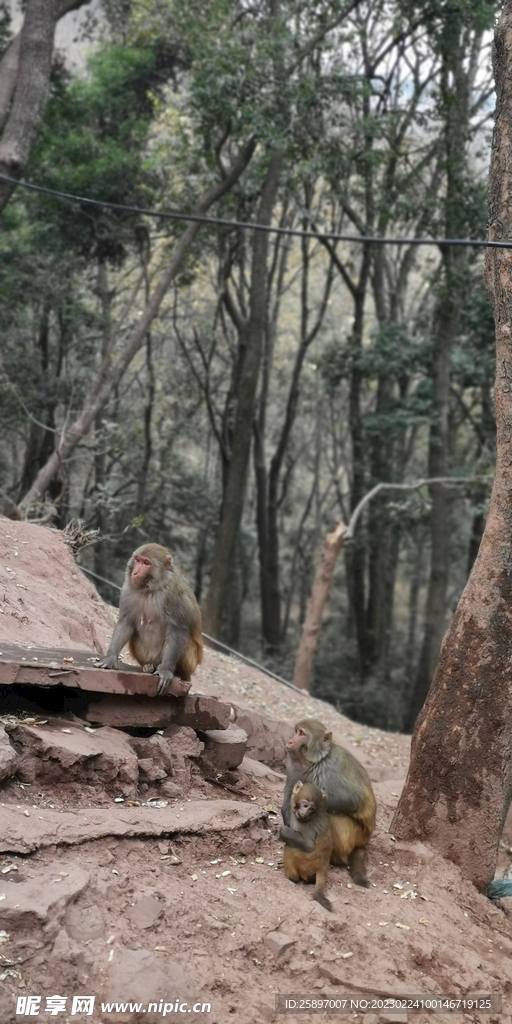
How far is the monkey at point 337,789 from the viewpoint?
5.15m

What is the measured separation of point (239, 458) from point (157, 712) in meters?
9.63

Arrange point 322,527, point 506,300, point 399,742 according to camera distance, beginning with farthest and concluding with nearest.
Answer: point 322,527
point 399,742
point 506,300

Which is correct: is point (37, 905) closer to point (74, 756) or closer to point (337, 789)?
point (74, 756)

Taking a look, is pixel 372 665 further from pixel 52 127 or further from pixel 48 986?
pixel 48 986

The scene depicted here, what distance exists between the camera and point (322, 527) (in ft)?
88.8

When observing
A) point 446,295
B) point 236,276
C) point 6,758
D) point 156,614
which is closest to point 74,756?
point 6,758

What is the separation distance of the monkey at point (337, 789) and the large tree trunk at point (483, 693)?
47 centimetres

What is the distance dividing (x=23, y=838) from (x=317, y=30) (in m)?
13.3

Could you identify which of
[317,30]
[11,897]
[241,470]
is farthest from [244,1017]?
[317,30]

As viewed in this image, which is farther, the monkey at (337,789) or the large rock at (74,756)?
the monkey at (337,789)

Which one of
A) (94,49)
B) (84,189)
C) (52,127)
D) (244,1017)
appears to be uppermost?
(94,49)

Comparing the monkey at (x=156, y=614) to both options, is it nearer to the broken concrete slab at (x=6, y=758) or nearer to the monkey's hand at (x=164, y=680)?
the monkey's hand at (x=164, y=680)

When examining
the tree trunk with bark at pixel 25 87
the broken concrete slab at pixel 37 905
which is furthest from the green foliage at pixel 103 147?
the broken concrete slab at pixel 37 905

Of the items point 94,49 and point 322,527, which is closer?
point 94,49
